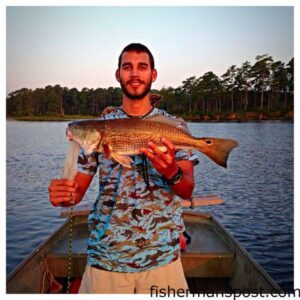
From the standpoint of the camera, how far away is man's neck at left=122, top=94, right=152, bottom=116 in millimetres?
2770

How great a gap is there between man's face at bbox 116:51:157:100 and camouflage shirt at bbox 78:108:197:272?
0.65 m

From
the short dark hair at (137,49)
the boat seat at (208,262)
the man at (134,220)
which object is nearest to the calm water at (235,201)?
the boat seat at (208,262)

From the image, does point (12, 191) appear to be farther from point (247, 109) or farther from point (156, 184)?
point (247, 109)

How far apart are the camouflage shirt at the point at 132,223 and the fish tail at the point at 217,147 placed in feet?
1.71

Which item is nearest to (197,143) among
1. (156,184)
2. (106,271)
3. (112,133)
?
(156,184)

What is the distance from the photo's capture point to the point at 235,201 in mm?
12742

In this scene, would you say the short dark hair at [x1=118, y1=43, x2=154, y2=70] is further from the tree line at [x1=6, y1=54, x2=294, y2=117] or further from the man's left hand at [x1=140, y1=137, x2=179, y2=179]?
the tree line at [x1=6, y1=54, x2=294, y2=117]

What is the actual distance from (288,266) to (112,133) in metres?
6.81

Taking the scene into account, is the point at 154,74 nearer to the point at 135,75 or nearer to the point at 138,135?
the point at 135,75

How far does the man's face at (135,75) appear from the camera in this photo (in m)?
2.67

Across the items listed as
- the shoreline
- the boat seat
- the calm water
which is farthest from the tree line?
the boat seat

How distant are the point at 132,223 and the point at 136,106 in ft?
3.32

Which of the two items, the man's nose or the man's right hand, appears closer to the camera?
the man's right hand

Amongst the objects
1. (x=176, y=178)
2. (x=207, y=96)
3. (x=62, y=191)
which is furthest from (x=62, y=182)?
(x=207, y=96)
